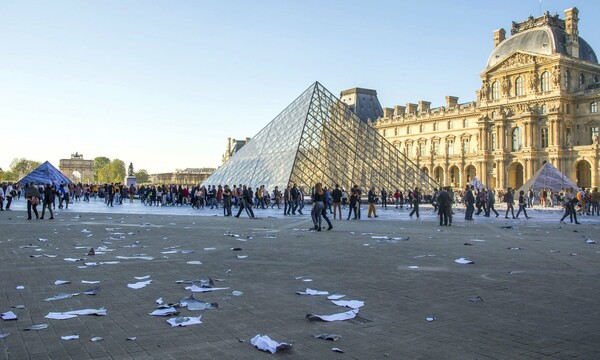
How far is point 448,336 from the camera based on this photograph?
14.6 feet

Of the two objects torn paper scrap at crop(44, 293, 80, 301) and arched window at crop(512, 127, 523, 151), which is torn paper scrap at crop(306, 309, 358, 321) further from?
arched window at crop(512, 127, 523, 151)

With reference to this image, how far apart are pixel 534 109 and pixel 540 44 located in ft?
24.4

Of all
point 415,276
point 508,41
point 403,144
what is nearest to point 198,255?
point 415,276

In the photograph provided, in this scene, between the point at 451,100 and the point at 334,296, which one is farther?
the point at 451,100

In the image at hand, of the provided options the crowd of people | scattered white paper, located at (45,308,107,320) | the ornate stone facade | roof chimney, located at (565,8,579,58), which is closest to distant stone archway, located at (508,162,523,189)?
the crowd of people

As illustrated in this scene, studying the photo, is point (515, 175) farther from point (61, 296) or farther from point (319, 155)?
point (61, 296)

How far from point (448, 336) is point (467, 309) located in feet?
3.48

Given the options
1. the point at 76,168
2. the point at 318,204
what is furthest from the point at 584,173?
the point at 76,168

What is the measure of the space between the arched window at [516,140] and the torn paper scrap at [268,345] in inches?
2448

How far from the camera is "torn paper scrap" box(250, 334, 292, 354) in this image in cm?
402

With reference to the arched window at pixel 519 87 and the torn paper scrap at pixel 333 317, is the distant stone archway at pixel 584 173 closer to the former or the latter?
the arched window at pixel 519 87

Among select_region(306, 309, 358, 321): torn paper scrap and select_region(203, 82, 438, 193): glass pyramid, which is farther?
select_region(203, 82, 438, 193): glass pyramid

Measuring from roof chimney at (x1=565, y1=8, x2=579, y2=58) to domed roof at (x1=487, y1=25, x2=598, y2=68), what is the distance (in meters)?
0.54

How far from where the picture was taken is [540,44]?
197 feet
